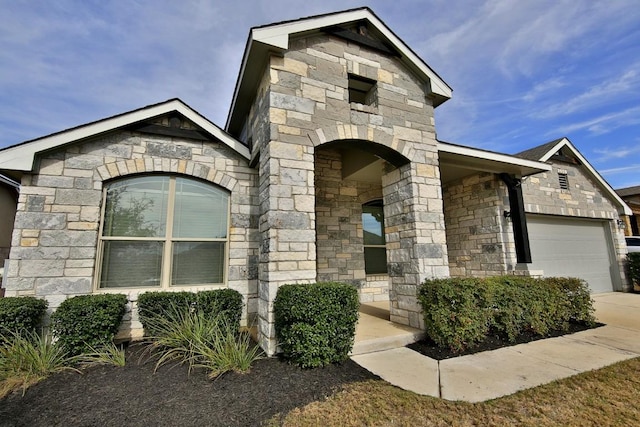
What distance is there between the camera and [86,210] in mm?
4523

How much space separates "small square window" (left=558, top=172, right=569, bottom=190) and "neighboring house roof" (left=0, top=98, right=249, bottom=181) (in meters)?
10.4

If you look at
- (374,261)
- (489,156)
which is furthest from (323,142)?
(489,156)

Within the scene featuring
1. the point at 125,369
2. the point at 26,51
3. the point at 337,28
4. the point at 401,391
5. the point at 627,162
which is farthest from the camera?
the point at 627,162

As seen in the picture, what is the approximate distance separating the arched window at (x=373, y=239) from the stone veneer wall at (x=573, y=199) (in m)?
4.50

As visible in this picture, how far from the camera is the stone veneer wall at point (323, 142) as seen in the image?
4117mm

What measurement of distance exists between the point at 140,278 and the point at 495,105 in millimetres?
15089

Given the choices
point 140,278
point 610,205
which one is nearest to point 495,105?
point 610,205

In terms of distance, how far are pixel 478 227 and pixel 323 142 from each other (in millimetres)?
5957

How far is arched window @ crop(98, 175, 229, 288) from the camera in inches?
186

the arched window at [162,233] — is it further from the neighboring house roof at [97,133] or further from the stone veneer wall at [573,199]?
the stone veneer wall at [573,199]

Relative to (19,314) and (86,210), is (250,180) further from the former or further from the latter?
(19,314)

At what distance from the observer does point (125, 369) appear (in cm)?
342

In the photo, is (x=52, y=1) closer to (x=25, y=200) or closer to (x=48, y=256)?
(x=25, y=200)

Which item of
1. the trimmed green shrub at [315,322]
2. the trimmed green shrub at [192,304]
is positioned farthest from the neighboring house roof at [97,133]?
the trimmed green shrub at [315,322]
